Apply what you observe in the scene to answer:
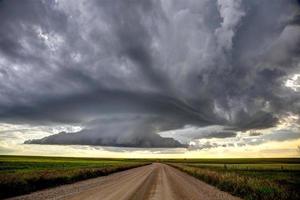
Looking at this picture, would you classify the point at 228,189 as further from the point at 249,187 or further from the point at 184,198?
the point at 184,198

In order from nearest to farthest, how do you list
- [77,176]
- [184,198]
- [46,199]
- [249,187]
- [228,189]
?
[46,199] < [184,198] < [249,187] < [228,189] < [77,176]

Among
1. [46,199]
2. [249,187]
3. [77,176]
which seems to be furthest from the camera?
[77,176]

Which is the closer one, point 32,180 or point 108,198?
point 108,198

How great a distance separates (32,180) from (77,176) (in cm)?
1090

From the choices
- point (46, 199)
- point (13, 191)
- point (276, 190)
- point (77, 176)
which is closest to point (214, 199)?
point (276, 190)

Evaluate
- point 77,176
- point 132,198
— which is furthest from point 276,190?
point 77,176

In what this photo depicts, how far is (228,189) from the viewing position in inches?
896

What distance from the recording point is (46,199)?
15.0 meters

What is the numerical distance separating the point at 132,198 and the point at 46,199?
4.54 meters

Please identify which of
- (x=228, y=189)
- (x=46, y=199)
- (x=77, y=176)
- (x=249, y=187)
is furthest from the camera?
(x=77, y=176)

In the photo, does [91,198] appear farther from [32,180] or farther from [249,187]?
[249,187]

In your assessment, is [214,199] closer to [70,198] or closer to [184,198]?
[184,198]

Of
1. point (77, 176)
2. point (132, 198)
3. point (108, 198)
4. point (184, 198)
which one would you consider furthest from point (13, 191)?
point (77, 176)

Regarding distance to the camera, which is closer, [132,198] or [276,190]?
[132,198]
